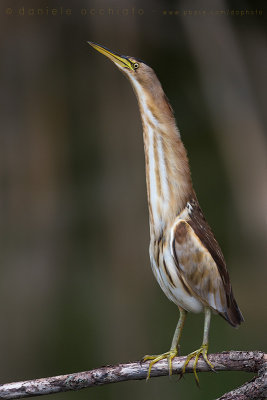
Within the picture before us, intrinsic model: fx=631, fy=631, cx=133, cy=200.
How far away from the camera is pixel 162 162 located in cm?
147

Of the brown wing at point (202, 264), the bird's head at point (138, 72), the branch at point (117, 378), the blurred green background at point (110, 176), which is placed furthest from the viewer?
the blurred green background at point (110, 176)

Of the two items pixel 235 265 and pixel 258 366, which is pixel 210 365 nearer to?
pixel 258 366

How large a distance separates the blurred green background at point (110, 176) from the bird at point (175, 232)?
37 centimetres

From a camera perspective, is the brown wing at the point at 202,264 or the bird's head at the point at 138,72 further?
the bird's head at the point at 138,72

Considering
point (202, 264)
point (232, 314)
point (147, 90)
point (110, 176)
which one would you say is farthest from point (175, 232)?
point (110, 176)

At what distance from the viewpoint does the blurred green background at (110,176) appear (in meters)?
1.87

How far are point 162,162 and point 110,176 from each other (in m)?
0.55

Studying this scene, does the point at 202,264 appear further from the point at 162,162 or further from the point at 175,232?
the point at 162,162

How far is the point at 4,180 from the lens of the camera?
6.63 feet

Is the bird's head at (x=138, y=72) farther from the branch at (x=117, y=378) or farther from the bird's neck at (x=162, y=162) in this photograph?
the branch at (x=117, y=378)

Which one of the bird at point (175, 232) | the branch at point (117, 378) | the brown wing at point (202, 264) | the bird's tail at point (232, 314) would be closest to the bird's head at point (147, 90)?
the bird at point (175, 232)

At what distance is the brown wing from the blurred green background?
399 millimetres

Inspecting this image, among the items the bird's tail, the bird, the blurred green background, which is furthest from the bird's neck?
the blurred green background

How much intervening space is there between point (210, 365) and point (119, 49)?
1.01m
